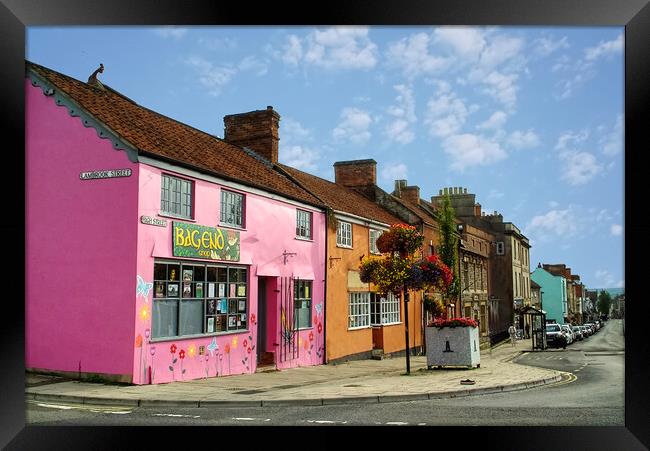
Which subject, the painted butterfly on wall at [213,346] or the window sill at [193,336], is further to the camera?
the painted butterfly on wall at [213,346]

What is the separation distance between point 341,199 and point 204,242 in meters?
12.2

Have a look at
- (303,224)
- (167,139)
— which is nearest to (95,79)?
(167,139)

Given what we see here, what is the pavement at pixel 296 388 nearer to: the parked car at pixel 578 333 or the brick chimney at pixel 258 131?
the brick chimney at pixel 258 131

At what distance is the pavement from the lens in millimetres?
11430

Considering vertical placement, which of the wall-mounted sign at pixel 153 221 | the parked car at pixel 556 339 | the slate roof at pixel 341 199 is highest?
the slate roof at pixel 341 199

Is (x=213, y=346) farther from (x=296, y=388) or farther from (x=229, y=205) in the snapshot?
(x=229, y=205)

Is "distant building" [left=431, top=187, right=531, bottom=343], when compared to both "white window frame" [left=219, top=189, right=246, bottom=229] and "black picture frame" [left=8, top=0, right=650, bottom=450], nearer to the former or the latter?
"white window frame" [left=219, top=189, right=246, bottom=229]

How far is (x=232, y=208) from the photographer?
17.1 meters

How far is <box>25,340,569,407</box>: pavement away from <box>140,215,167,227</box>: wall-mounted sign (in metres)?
3.57

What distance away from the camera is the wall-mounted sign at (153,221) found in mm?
13438

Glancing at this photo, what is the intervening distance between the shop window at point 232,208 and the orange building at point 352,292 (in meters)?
5.78

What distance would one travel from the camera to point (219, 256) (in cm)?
1600

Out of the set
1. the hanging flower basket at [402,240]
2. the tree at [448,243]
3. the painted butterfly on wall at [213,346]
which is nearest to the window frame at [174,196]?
the painted butterfly on wall at [213,346]

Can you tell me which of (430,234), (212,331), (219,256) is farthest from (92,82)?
(430,234)
